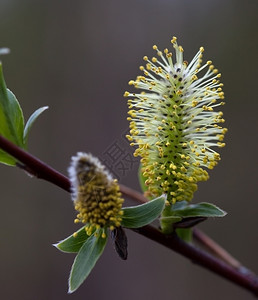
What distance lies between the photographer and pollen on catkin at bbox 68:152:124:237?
899 millimetres

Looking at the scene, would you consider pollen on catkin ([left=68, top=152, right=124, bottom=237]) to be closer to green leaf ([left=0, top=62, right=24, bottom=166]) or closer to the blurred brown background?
green leaf ([left=0, top=62, right=24, bottom=166])

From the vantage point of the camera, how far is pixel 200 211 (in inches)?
43.4

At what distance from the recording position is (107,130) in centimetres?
438

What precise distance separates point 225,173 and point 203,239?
2.78 meters

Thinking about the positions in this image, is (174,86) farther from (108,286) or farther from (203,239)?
(108,286)

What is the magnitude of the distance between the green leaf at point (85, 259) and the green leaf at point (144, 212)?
0.27 ft

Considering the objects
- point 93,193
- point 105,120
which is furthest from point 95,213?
point 105,120

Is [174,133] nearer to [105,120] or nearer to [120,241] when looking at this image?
[120,241]

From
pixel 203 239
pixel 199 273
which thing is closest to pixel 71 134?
pixel 199 273

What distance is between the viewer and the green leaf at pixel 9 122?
0.94 metres

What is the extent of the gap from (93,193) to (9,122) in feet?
0.83

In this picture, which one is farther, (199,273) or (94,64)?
(94,64)

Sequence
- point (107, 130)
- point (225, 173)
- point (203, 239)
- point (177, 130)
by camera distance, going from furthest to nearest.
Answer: point (107, 130)
point (225, 173)
point (203, 239)
point (177, 130)

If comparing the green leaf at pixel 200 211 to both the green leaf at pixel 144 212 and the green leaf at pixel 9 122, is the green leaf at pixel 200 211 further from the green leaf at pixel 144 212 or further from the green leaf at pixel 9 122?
the green leaf at pixel 9 122
